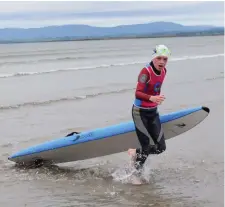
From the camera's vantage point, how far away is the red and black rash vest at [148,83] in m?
5.99

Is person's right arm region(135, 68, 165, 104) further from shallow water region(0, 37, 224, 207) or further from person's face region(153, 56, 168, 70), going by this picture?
shallow water region(0, 37, 224, 207)

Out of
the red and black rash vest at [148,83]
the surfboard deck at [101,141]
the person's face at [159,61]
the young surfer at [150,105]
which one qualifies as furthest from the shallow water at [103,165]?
the person's face at [159,61]

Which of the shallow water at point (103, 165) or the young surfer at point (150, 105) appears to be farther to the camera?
the shallow water at point (103, 165)

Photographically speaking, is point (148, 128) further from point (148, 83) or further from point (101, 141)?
point (101, 141)

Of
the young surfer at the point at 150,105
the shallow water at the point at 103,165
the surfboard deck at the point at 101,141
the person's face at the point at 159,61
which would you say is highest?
the person's face at the point at 159,61

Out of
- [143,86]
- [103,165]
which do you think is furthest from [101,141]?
[143,86]

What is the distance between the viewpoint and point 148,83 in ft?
19.8

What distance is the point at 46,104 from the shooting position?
15008mm

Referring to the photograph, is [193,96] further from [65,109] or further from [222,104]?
[65,109]

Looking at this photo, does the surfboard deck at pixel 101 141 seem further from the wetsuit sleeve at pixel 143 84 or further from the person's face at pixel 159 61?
the person's face at pixel 159 61

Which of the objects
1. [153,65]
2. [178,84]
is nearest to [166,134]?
[153,65]

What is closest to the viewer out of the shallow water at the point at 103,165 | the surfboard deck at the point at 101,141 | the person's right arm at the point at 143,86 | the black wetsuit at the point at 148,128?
the person's right arm at the point at 143,86

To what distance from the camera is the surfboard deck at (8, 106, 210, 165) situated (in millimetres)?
6930

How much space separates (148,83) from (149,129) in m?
0.66
